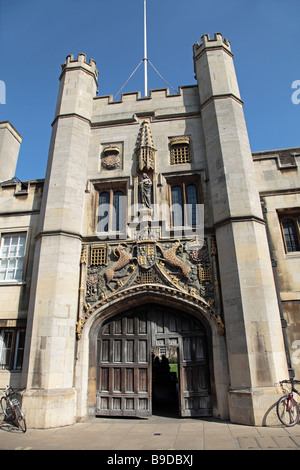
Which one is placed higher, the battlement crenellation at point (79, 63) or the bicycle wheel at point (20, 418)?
the battlement crenellation at point (79, 63)

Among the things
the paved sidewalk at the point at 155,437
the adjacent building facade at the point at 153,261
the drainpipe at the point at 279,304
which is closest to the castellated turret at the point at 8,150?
the adjacent building facade at the point at 153,261

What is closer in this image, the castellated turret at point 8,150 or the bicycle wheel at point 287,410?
the bicycle wheel at point 287,410

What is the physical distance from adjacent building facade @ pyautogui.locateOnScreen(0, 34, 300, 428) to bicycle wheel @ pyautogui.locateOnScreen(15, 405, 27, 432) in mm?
282

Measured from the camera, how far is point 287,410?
7.40 m

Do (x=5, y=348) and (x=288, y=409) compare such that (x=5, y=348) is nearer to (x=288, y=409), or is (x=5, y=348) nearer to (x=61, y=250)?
(x=61, y=250)

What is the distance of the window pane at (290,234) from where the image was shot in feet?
33.7

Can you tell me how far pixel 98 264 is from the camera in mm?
10305

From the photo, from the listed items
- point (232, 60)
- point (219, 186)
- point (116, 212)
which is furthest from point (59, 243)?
point (232, 60)

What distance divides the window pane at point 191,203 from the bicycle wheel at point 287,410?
5.74 metres

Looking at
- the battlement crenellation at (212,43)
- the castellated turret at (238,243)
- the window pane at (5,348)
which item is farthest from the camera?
the battlement crenellation at (212,43)

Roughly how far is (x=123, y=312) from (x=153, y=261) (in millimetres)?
2006

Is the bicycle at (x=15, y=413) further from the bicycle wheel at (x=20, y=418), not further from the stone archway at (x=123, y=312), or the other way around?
the stone archway at (x=123, y=312)

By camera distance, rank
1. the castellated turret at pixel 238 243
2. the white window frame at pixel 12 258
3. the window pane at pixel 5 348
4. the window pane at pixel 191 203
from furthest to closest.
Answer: the white window frame at pixel 12 258
the window pane at pixel 191 203
the window pane at pixel 5 348
the castellated turret at pixel 238 243

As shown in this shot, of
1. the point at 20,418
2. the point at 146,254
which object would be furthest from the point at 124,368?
the point at 146,254
